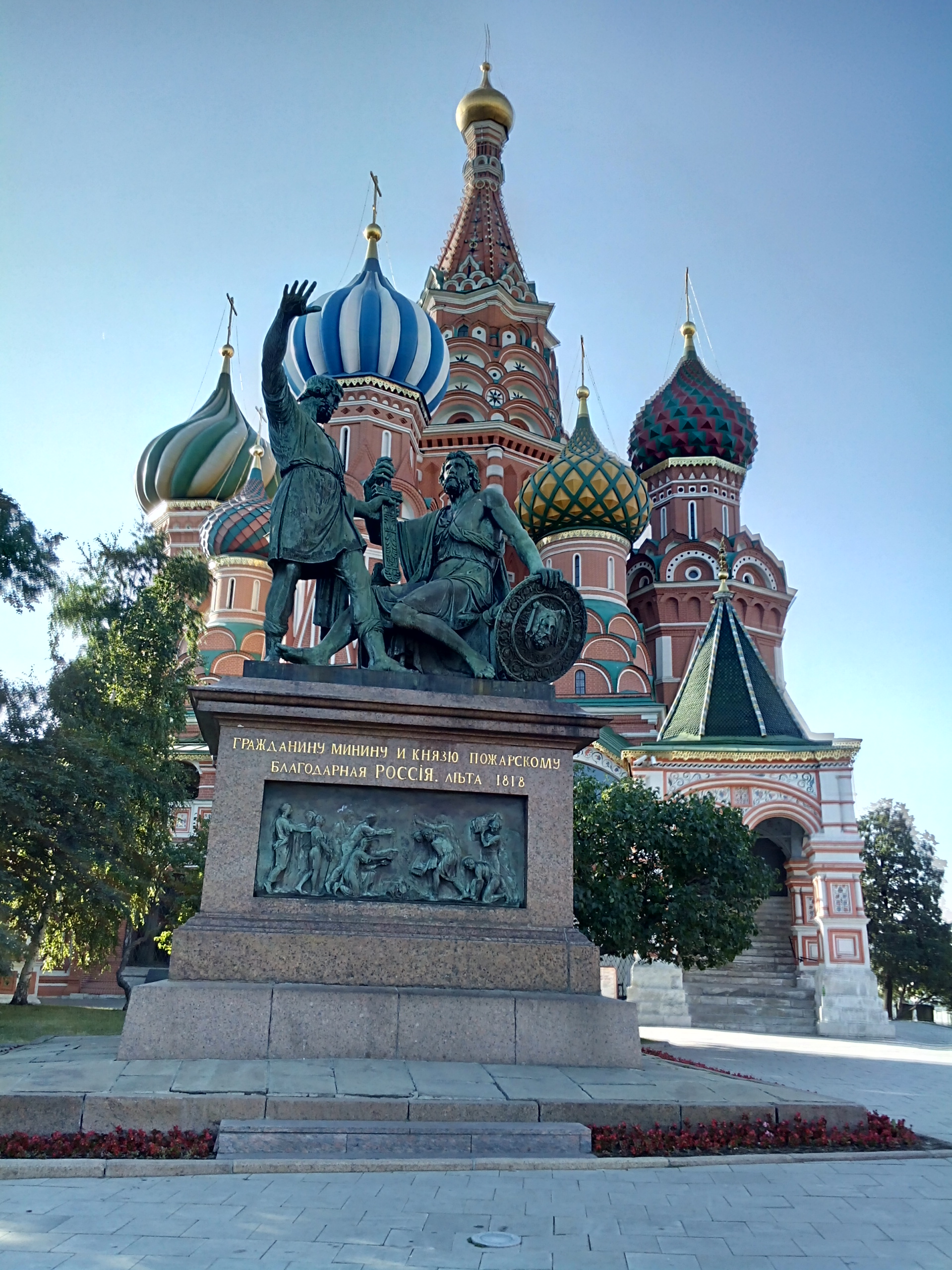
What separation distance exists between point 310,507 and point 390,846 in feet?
9.90

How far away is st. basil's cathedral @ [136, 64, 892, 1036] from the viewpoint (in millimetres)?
25109

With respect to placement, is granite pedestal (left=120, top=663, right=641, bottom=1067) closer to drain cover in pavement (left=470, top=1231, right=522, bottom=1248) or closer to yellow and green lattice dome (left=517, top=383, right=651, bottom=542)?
drain cover in pavement (left=470, top=1231, right=522, bottom=1248)

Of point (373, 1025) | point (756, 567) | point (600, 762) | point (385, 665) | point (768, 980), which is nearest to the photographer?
point (373, 1025)

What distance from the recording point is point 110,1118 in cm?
584

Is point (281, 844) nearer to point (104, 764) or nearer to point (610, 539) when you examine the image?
point (104, 764)

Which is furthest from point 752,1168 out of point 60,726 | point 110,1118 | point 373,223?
point 373,223

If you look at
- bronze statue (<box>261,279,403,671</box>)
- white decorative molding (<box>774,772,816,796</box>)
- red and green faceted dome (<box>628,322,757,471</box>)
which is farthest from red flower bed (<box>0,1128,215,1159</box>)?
red and green faceted dome (<box>628,322,757,471</box>)

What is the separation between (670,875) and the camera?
1712 cm

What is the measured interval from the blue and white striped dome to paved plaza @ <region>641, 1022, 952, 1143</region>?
73.2ft

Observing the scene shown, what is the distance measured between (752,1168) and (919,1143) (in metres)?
1.50

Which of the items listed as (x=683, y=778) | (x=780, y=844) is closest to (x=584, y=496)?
(x=683, y=778)

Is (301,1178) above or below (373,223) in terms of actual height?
below

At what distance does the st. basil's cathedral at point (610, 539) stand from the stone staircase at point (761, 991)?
0.05 meters

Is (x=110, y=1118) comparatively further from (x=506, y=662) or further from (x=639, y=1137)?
(x=506, y=662)
